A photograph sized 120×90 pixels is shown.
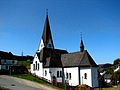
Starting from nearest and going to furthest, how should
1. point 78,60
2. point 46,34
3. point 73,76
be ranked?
point 73,76 < point 78,60 < point 46,34

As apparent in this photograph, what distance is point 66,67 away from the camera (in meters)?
57.6

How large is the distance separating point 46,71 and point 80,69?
8.81m

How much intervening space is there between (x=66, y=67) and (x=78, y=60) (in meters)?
4.15

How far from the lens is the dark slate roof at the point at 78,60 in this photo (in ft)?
173

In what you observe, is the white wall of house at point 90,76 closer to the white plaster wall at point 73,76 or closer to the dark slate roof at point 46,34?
the white plaster wall at point 73,76

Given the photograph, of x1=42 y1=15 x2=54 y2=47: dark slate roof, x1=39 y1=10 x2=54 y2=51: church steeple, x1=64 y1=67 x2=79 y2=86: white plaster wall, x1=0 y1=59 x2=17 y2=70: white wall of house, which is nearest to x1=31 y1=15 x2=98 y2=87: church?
x1=64 y1=67 x2=79 y2=86: white plaster wall

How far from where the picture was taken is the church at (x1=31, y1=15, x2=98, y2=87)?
52156 mm

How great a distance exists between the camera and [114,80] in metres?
63.8

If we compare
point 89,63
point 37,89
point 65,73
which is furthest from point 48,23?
point 37,89

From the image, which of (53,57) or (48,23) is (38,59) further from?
(48,23)

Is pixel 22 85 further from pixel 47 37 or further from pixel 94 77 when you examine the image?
pixel 47 37

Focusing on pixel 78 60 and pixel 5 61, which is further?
pixel 5 61

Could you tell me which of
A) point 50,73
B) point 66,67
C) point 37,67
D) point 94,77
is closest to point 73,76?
point 66,67

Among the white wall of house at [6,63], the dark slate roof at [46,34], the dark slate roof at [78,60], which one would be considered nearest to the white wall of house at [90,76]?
the dark slate roof at [78,60]
